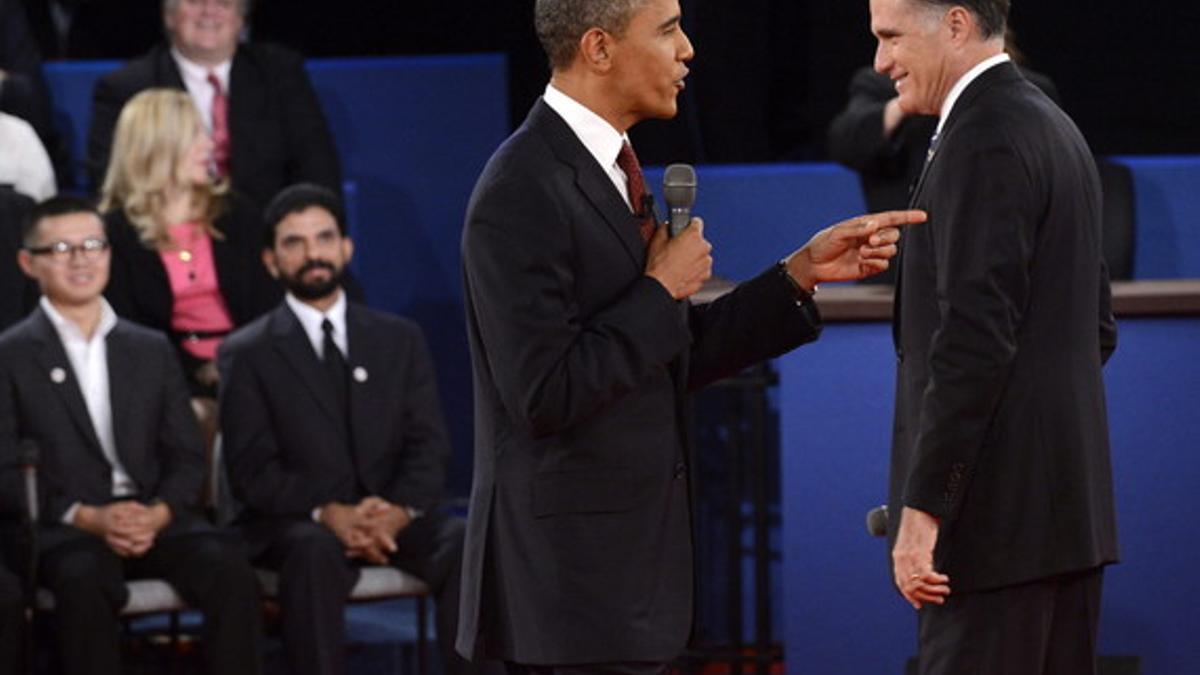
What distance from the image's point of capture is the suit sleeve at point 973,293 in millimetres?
3086

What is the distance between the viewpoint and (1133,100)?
283 inches

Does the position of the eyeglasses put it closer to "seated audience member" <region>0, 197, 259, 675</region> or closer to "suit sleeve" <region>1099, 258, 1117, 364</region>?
"seated audience member" <region>0, 197, 259, 675</region>

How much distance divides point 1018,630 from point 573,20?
111 centimetres

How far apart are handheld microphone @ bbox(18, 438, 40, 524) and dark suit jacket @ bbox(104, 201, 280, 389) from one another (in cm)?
97

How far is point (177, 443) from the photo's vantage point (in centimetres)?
573

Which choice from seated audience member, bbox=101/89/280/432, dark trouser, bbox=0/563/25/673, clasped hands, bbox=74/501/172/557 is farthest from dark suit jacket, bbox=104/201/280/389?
dark trouser, bbox=0/563/25/673

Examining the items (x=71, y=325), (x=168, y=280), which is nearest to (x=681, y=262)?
(x=71, y=325)

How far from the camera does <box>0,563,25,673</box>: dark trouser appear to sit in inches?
205

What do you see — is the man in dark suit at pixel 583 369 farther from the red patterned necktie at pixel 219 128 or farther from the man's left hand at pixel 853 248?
the red patterned necktie at pixel 219 128

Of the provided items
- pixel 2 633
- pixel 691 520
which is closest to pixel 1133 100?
pixel 2 633

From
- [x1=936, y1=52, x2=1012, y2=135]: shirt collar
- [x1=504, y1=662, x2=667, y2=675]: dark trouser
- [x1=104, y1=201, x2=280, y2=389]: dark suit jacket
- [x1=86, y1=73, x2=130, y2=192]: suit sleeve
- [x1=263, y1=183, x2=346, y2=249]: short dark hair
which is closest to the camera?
[x1=504, y1=662, x2=667, y2=675]: dark trouser

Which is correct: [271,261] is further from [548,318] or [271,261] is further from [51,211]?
[548,318]

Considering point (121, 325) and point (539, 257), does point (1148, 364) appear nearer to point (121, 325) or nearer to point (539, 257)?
point (539, 257)

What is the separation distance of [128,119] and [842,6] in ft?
7.60
